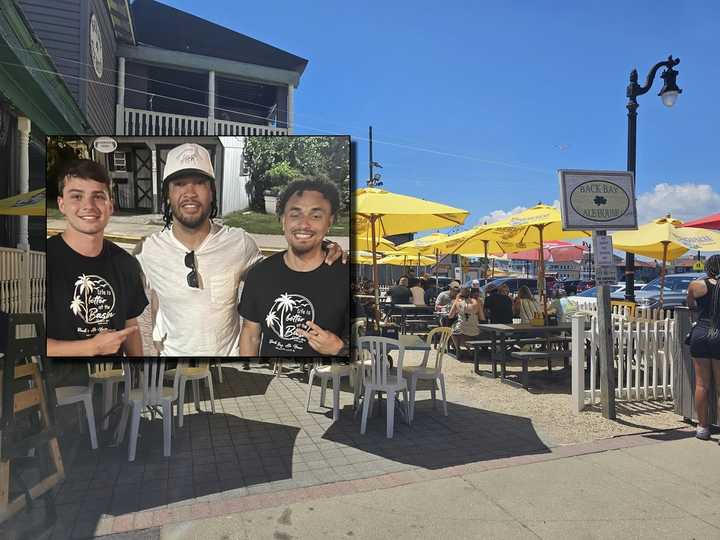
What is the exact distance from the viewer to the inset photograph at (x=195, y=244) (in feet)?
14.4

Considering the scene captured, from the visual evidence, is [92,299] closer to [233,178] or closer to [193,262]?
[193,262]

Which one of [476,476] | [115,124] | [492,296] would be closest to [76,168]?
[476,476]

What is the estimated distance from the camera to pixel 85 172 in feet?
14.3

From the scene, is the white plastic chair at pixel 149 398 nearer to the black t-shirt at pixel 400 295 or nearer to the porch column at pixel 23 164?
the porch column at pixel 23 164

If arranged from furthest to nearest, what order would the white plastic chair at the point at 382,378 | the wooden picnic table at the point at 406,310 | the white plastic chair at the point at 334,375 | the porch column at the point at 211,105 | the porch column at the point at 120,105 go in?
the porch column at the point at 211,105
the porch column at the point at 120,105
the wooden picnic table at the point at 406,310
the white plastic chair at the point at 334,375
the white plastic chair at the point at 382,378

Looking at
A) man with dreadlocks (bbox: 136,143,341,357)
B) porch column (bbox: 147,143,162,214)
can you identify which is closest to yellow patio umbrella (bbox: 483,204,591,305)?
man with dreadlocks (bbox: 136,143,341,357)

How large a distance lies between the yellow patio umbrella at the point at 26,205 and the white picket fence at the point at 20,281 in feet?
1.57

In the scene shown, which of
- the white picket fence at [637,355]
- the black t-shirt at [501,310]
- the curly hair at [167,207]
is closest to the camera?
the curly hair at [167,207]

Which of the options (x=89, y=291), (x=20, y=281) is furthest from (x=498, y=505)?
(x=20, y=281)

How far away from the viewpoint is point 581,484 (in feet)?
12.6

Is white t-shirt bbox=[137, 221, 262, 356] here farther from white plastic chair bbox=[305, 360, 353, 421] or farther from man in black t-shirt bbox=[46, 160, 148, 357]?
white plastic chair bbox=[305, 360, 353, 421]

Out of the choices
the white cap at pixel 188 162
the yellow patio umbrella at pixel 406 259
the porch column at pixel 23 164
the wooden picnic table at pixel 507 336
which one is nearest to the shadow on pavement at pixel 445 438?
the wooden picnic table at pixel 507 336

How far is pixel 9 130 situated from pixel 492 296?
8.29 meters

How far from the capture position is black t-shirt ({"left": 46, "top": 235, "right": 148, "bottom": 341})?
4433 mm
